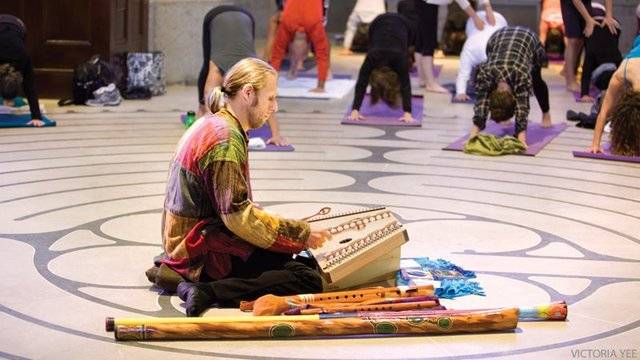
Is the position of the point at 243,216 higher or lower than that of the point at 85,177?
higher

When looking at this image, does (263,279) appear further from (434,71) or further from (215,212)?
(434,71)

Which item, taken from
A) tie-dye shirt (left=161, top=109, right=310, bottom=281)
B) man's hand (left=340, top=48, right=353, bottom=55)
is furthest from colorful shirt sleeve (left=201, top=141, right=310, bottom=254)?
man's hand (left=340, top=48, right=353, bottom=55)

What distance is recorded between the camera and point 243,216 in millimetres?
4027

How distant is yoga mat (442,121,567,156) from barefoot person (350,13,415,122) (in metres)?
0.66

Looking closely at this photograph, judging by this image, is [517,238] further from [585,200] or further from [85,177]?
[85,177]

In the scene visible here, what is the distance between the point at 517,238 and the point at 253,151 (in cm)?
256

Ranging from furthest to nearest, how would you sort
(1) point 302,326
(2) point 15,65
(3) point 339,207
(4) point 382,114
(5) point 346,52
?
1. (5) point 346,52
2. (4) point 382,114
3. (2) point 15,65
4. (3) point 339,207
5. (1) point 302,326

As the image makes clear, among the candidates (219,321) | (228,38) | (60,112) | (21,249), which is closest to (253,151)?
(228,38)

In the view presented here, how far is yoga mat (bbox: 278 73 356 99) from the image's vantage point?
33.5 ft

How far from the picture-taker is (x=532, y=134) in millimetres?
8469

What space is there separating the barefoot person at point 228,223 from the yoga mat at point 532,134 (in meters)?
3.77

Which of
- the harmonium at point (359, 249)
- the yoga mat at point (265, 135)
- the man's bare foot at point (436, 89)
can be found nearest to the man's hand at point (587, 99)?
the man's bare foot at point (436, 89)

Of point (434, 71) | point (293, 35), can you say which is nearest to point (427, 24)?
point (293, 35)

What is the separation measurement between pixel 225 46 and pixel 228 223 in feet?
12.1
